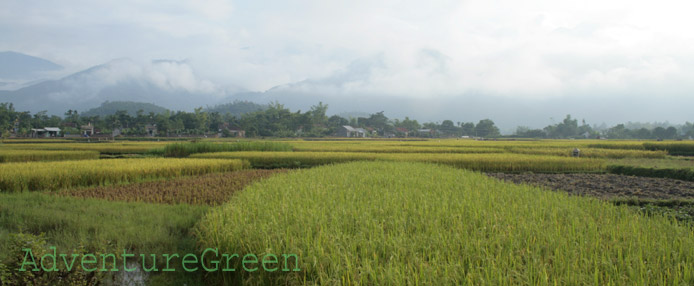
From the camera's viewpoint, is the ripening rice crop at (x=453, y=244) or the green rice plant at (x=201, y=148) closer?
the ripening rice crop at (x=453, y=244)

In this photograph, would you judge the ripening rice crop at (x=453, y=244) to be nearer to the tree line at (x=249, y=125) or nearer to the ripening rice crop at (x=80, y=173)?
the ripening rice crop at (x=80, y=173)

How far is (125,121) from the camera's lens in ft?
221

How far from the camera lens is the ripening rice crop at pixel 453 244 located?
2691 millimetres

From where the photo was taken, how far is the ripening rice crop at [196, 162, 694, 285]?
8.83 feet

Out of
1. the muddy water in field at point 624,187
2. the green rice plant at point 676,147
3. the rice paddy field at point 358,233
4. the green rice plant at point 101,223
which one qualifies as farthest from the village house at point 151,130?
the green rice plant at point 676,147

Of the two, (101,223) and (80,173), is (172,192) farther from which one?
(80,173)

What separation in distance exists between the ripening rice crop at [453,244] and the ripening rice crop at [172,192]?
320 centimetres

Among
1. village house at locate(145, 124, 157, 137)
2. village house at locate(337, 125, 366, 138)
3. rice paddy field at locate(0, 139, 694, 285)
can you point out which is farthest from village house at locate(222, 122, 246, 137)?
rice paddy field at locate(0, 139, 694, 285)

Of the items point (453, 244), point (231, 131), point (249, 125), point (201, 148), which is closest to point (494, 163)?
point (453, 244)

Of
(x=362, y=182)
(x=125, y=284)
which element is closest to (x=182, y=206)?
(x=125, y=284)

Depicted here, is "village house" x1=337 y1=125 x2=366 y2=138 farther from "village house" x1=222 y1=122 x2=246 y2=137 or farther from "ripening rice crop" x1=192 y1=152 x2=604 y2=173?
"ripening rice crop" x1=192 y1=152 x2=604 y2=173

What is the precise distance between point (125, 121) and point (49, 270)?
76.4 metres

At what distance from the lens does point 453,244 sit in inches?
133

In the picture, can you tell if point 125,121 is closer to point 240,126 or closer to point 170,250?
point 240,126
